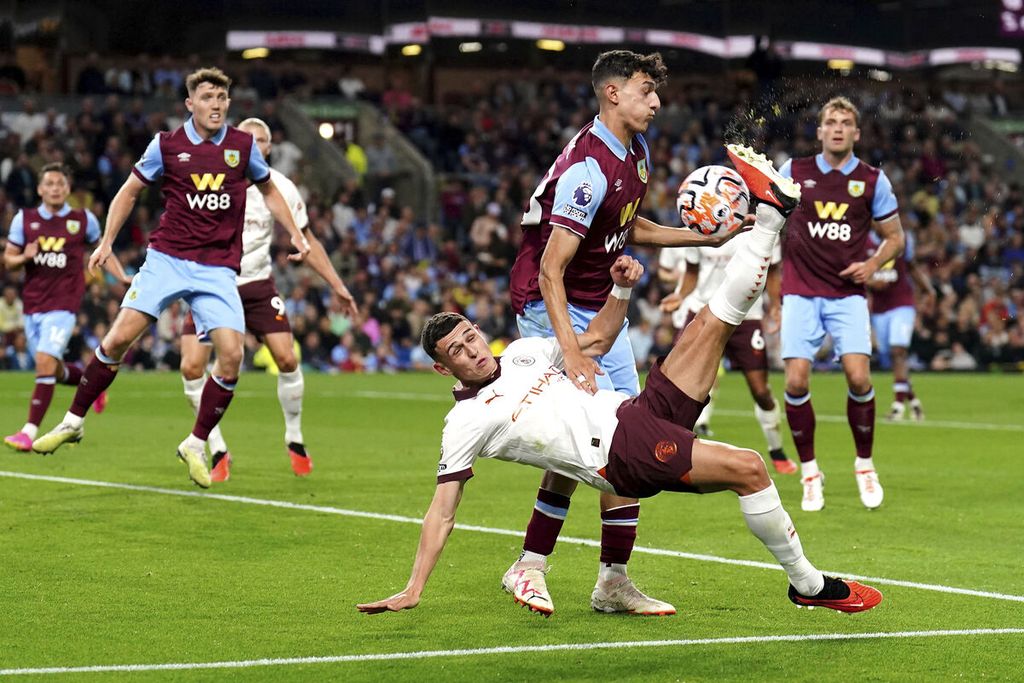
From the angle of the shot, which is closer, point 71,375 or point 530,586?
point 530,586

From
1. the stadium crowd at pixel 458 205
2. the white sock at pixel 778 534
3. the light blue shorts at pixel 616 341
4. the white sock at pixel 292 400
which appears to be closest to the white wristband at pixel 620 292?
the light blue shorts at pixel 616 341

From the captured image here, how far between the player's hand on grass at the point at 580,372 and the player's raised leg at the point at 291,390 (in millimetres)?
5946

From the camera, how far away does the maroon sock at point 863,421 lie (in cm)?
1077

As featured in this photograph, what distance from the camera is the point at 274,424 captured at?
16.8 metres

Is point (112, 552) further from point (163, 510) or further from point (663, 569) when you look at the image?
point (663, 569)

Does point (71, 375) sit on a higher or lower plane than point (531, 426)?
lower

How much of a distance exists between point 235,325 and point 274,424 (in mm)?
6202

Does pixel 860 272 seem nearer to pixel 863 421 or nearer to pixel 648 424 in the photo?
pixel 863 421

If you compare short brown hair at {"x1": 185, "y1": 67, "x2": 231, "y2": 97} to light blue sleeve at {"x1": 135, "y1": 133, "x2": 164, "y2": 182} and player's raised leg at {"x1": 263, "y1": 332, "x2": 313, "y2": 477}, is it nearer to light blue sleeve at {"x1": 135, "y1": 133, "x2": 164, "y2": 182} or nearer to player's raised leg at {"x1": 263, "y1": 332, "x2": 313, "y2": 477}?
light blue sleeve at {"x1": 135, "y1": 133, "x2": 164, "y2": 182}

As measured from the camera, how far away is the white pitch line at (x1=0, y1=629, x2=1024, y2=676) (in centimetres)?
574

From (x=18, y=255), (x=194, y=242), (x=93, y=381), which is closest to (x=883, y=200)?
(x=194, y=242)

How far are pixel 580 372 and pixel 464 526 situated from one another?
3274mm

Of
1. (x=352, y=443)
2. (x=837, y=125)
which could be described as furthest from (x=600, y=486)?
(x=352, y=443)

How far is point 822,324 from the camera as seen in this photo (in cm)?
1109
